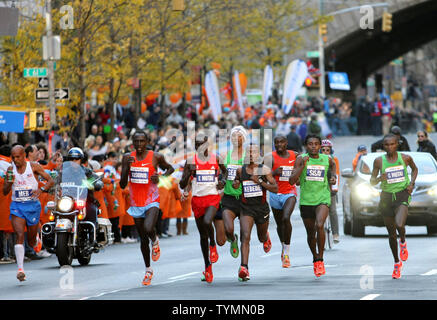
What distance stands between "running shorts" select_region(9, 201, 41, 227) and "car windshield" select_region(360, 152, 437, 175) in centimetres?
834

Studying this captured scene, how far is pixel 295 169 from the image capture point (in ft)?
52.5

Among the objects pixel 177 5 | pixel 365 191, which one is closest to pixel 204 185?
pixel 177 5

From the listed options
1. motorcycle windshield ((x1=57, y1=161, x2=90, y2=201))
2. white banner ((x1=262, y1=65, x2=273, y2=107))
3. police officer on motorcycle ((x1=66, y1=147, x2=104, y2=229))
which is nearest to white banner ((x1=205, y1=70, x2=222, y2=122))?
white banner ((x1=262, y1=65, x2=273, y2=107))

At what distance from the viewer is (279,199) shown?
17312 mm

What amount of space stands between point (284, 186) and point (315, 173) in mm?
1214

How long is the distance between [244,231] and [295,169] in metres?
1.09

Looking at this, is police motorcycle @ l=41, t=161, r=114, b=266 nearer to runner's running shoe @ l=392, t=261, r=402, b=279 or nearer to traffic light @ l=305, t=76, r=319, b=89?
runner's running shoe @ l=392, t=261, r=402, b=279

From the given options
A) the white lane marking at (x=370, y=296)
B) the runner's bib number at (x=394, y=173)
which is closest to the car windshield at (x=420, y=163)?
the runner's bib number at (x=394, y=173)

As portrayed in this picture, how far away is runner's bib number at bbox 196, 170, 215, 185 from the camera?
15438 millimetres

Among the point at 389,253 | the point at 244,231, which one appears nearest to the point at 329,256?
the point at 389,253
